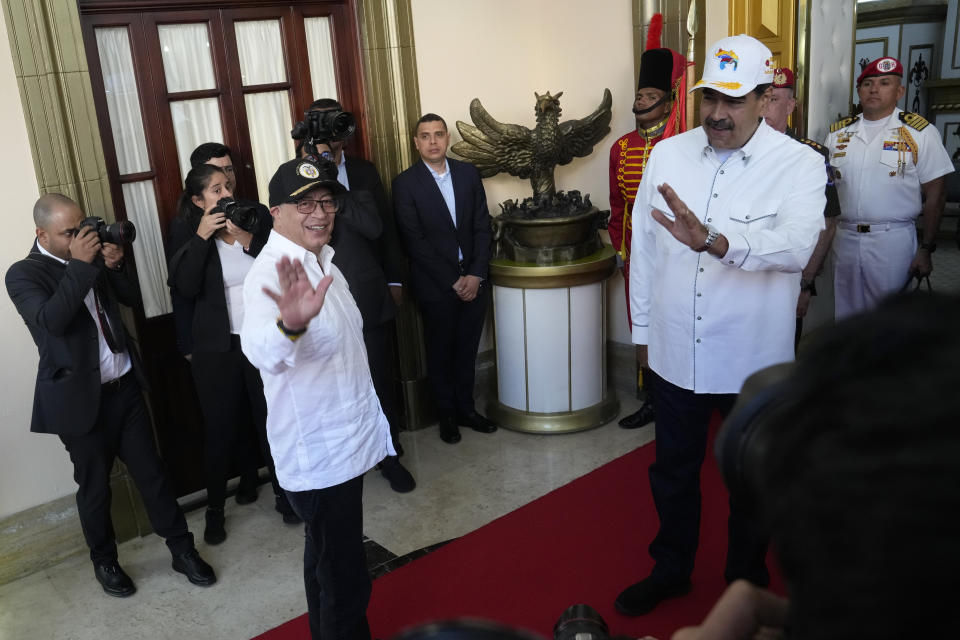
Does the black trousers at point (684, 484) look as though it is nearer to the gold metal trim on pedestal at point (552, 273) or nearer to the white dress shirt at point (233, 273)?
the gold metal trim on pedestal at point (552, 273)

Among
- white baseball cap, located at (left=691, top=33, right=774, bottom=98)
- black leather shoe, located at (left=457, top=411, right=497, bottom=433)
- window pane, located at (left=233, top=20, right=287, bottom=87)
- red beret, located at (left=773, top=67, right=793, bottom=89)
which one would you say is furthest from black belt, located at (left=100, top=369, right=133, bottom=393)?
red beret, located at (left=773, top=67, right=793, bottom=89)

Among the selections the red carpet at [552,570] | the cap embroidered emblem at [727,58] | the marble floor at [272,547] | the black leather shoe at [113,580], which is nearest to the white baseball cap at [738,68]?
the cap embroidered emblem at [727,58]

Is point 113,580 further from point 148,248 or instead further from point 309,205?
point 309,205

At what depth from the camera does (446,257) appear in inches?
162

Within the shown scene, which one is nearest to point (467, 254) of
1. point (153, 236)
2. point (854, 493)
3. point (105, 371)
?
point (153, 236)

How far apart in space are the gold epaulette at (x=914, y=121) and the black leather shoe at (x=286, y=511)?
3.68 meters

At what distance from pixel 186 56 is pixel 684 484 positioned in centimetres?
280

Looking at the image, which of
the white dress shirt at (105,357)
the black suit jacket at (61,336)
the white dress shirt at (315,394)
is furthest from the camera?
the white dress shirt at (105,357)

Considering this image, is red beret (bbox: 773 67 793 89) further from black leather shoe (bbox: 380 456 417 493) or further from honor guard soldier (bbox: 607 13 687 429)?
black leather shoe (bbox: 380 456 417 493)

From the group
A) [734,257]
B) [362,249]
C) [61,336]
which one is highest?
[734,257]

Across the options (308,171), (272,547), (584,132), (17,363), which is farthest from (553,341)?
(17,363)

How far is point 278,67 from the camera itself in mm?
3877

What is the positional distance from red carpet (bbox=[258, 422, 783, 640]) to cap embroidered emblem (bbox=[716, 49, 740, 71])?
1.66 meters

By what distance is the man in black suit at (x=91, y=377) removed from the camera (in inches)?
109
